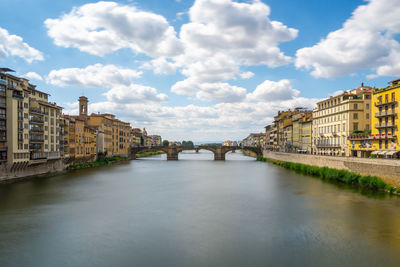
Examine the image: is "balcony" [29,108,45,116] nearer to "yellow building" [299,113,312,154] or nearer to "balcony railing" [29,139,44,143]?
"balcony railing" [29,139,44,143]

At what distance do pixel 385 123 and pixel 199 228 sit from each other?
3313cm

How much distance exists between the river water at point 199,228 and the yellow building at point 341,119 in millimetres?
24091

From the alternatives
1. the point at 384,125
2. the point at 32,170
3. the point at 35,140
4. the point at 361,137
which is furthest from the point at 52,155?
the point at 384,125

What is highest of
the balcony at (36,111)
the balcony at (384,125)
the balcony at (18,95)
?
the balcony at (18,95)

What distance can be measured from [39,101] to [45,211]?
28635mm

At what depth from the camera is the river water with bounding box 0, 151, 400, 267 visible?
15594mm

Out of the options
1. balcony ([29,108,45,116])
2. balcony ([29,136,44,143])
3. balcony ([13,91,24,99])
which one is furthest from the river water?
balcony ([29,108,45,116])

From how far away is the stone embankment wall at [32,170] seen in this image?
39969mm

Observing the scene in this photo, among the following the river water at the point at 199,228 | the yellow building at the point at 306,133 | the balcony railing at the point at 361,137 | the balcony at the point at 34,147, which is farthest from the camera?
the yellow building at the point at 306,133

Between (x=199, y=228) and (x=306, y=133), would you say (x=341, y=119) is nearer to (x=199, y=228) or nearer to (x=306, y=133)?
(x=306, y=133)

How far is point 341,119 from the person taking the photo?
56344 mm

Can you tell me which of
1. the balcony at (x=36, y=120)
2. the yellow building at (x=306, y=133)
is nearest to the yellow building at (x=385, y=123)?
the yellow building at (x=306, y=133)

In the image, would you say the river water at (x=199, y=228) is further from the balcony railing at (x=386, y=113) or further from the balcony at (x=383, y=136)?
the balcony railing at (x=386, y=113)

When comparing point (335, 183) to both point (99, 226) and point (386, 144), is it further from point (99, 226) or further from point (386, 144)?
point (99, 226)
